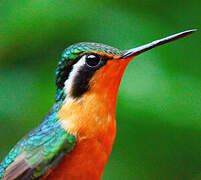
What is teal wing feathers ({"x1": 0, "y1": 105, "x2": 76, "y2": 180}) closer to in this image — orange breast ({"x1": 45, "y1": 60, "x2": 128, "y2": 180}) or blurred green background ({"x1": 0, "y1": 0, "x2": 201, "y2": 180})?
orange breast ({"x1": 45, "y1": 60, "x2": 128, "y2": 180})

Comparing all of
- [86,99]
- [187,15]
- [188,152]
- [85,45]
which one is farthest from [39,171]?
[187,15]

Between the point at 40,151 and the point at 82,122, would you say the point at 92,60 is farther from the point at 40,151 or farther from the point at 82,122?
the point at 40,151

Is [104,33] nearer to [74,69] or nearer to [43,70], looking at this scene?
[43,70]

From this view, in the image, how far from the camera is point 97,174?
1.38 meters

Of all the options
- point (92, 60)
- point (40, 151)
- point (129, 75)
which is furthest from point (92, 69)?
point (129, 75)

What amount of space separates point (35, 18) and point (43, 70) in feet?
1.22

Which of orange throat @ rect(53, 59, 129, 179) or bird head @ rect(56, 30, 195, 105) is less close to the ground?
bird head @ rect(56, 30, 195, 105)

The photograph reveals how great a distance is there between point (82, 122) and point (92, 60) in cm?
21

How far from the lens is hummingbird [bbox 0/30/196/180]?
1.34 meters

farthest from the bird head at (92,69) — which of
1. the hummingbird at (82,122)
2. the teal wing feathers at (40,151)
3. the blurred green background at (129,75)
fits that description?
the blurred green background at (129,75)

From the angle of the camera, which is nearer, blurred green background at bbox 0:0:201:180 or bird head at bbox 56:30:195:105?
bird head at bbox 56:30:195:105

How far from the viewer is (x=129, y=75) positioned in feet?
8.23

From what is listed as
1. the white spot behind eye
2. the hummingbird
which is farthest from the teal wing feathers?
the white spot behind eye

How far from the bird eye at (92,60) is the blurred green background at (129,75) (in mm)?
930
